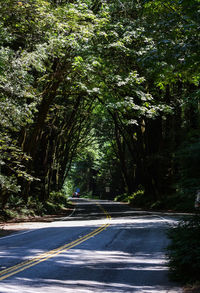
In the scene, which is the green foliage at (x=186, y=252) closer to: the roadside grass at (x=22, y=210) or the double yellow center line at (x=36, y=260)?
the double yellow center line at (x=36, y=260)

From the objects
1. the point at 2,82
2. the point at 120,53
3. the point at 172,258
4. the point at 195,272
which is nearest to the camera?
the point at 195,272

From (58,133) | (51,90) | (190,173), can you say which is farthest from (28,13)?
(58,133)

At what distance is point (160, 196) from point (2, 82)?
2124 centimetres

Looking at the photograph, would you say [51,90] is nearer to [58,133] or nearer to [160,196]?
[58,133]

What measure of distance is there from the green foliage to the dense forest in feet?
1.60

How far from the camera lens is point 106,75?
2211 cm

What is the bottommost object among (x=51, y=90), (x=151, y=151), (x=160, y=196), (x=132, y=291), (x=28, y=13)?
(x=132, y=291)

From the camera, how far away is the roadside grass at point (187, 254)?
23.8 ft

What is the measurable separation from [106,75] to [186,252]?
1592 centimetres

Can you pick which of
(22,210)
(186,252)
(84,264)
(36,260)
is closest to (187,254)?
(186,252)

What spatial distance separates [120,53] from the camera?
23.4m

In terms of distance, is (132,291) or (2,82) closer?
(132,291)

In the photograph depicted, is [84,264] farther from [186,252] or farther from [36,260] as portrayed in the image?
[186,252]

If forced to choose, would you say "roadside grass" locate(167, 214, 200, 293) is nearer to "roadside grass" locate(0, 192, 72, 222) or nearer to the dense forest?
the dense forest
